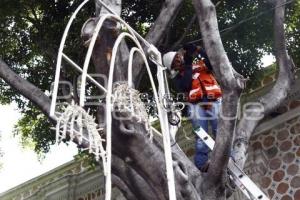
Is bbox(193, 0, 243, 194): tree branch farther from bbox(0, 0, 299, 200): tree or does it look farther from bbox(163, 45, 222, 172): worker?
bbox(163, 45, 222, 172): worker

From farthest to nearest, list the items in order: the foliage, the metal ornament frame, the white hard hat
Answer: the foliage, the white hard hat, the metal ornament frame

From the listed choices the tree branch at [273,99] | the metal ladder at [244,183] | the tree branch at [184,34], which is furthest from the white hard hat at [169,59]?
the tree branch at [184,34]

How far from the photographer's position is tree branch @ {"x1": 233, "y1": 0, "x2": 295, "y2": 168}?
17.2ft

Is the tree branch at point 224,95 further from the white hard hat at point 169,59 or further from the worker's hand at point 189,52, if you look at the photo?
the worker's hand at point 189,52

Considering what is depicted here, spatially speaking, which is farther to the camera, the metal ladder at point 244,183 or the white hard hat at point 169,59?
the white hard hat at point 169,59

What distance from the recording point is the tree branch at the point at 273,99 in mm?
5250

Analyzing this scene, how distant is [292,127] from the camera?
25.6ft

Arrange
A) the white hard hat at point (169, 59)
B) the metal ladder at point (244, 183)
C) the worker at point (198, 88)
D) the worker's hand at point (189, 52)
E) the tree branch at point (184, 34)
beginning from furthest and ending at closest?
the tree branch at point (184, 34), the worker's hand at point (189, 52), the worker at point (198, 88), the white hard hat at point (169, 59), the metal ladder at point (244, 183)

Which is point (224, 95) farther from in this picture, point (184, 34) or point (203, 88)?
point (184, 34)

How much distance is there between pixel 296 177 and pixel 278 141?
0.61 metres

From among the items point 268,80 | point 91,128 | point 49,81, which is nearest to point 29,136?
point 49,81

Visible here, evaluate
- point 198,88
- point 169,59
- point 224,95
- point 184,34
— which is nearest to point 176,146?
point 224,95

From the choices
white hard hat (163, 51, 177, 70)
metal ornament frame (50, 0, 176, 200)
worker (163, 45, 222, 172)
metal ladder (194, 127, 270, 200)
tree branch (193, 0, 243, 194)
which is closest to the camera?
metal ornament frame (50, 0, 176, 200)

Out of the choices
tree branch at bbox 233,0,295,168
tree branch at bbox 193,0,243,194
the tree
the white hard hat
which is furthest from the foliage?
tree branch at bbox 193,0,243,194
